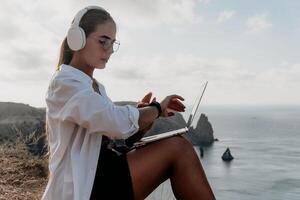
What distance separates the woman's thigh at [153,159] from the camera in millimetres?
2676

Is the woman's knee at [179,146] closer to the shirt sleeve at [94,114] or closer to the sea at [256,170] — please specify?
the shirt sleeve at [94,114]

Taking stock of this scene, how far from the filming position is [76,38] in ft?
8.62

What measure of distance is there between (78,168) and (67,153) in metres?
0.13

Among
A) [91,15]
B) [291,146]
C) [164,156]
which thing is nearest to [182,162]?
A: [164,156]

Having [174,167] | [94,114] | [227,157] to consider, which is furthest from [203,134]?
[94,114]

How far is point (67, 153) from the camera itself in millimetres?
2551

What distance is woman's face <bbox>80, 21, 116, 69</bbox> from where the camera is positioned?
2.72 m

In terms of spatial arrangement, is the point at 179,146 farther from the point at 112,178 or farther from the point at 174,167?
the point at 112,178

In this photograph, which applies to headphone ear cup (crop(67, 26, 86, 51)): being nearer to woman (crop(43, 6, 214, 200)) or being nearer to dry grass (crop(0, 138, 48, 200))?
woman (crop(43, 6, 214, 200))

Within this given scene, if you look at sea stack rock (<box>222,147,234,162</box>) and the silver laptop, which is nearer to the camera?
the silver laptop

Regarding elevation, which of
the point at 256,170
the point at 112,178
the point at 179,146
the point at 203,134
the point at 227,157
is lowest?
the point at 203,134

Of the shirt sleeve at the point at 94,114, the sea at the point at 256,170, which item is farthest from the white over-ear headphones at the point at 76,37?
the sea at the point at 256,170

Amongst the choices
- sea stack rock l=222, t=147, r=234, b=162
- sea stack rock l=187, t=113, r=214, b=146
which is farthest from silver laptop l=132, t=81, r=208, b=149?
sea stack rock l=187, t=113, r=214, b=146

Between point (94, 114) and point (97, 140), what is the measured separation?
0.17 m
